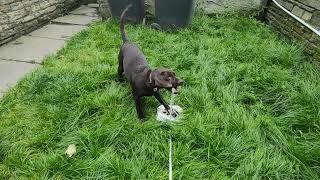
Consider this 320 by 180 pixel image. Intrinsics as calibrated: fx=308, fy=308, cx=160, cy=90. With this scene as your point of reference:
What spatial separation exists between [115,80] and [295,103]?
208 cm

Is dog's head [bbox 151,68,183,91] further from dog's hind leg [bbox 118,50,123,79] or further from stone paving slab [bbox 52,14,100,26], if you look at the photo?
stone paving slab [bbox 52,14,100,26]

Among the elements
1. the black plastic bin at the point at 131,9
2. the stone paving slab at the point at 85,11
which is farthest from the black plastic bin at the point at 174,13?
the stone paving slab at the point at 85,11

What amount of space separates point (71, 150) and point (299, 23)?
13.5 ft

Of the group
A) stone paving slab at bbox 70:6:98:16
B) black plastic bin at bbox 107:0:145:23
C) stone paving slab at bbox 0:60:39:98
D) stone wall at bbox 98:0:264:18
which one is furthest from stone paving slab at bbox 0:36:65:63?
stone paving slab at bbox 70:6:98:16

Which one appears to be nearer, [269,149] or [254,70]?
[269,149]

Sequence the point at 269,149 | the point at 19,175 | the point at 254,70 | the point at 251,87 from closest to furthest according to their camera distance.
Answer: the point at 19,175
the point at 269,149
the point at 251,87
the point at 254,70

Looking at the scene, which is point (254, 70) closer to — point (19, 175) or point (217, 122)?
point (217, 122)

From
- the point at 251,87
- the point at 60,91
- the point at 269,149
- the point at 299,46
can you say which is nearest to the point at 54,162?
the point at 60,91

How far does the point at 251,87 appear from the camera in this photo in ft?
12.1

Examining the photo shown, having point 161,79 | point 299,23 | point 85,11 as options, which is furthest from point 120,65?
point 85,11

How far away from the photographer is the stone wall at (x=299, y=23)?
457 cm

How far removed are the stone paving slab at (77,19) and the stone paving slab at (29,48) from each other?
1.12 meters

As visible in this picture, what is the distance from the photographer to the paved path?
4.07 meters

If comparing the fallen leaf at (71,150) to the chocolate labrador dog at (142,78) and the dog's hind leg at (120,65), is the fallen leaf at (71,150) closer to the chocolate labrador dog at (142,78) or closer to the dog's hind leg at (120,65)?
the chocolate labrador dog at (142,78)
